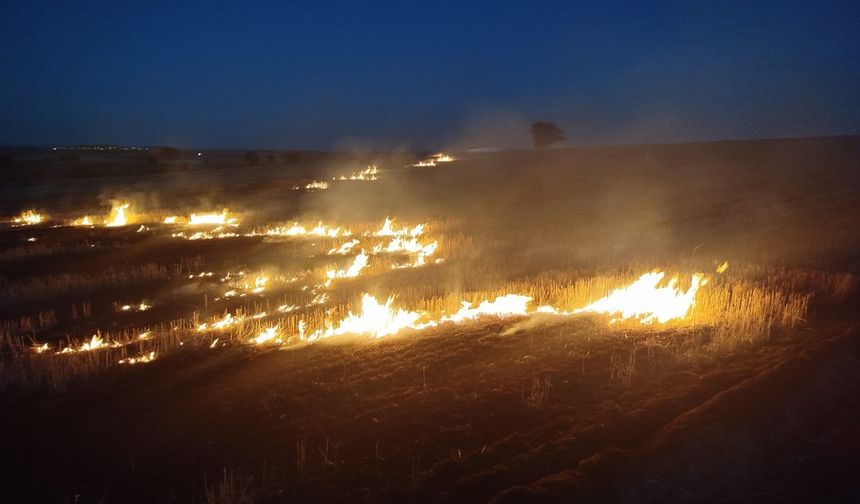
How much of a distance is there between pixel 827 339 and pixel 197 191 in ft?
123

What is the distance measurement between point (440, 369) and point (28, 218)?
2650 cm

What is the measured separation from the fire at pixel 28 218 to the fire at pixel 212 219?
21.9 feet

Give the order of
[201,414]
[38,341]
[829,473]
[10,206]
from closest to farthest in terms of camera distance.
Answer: [829,473], [201,414], [38,341], [10,206]

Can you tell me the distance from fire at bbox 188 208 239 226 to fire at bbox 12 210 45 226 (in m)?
6.68

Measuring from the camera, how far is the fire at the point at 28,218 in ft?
84.2

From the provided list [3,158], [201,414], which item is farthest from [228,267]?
[3,158]

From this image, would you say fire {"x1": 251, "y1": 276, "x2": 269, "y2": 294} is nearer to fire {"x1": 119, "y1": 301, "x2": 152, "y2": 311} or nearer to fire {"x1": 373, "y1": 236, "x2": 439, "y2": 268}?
fire {"x1": 119, "y1": 301, "x2": 152, "y2": 311}

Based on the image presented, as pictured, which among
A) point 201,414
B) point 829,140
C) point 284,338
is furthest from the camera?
point 829,140

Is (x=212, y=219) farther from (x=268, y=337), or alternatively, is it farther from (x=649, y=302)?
(x=649, y=302)

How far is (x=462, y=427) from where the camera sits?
6129 mm

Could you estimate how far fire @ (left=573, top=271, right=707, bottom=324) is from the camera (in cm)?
921

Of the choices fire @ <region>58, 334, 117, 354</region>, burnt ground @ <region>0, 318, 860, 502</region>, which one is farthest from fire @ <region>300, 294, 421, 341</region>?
fire @ <region>58, 334, 117, 354</region>

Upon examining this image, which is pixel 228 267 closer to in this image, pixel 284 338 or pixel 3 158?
pixel 284 338

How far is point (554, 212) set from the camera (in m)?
24.8
